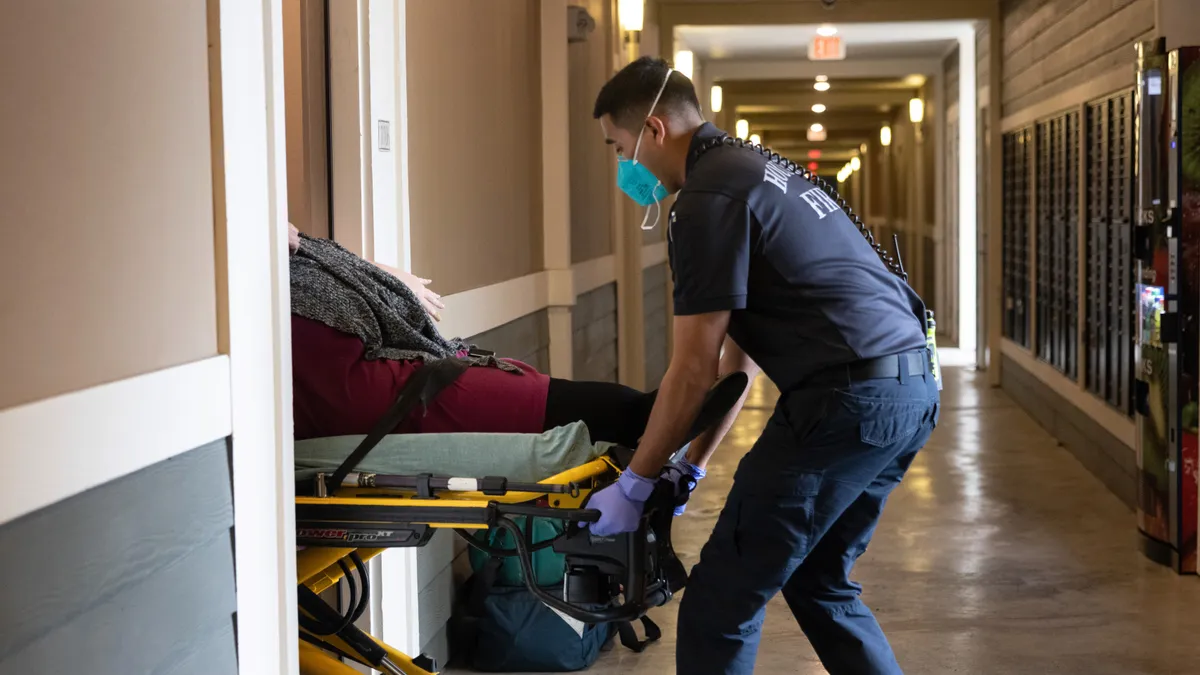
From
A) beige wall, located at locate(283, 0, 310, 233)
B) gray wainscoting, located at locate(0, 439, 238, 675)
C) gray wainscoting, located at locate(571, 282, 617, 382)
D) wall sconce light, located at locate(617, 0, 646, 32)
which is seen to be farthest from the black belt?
wall sconce light, located at locate(617, 0, 646, 32)

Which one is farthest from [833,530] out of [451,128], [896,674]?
[451,128]

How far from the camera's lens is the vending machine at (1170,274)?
4.63 m

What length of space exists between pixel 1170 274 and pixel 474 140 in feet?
8.10

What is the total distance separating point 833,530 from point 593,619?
77 cm

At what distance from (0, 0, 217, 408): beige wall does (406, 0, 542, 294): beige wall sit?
173cm

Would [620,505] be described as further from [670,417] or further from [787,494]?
[787,494]

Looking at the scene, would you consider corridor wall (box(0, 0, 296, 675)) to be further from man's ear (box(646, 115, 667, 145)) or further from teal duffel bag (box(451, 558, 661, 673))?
teal duffel bag (box(451, 558, 661, 673))

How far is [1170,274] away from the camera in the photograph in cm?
468

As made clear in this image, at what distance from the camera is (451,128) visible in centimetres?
418

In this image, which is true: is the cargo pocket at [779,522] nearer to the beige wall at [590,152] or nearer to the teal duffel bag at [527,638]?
the teal duffel bag at [527,638]

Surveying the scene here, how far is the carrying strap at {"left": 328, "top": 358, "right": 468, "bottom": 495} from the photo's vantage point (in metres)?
2.25

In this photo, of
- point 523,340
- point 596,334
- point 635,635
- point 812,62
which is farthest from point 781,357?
point 812,62

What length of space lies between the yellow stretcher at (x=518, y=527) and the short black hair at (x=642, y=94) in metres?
0.75

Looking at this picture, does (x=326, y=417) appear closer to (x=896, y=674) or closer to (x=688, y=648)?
(x=688, y=648)
